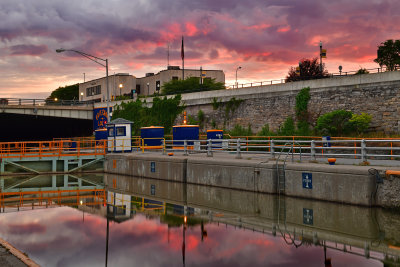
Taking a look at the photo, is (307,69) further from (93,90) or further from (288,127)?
(93,90)

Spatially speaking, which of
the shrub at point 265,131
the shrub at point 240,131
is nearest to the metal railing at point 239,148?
the shrub at point 265,131

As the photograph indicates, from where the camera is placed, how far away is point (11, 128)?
75.1 metres

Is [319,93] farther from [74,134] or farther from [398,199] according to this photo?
[74,134]

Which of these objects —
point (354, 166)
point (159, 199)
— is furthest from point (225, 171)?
point (354, 166)

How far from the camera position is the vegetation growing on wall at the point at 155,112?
2124 inches

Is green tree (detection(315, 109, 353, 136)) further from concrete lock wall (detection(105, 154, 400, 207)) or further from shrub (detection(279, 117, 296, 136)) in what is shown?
concrete lock wall (detection(105, 154, 400, 207))

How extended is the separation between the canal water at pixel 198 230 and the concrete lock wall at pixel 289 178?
47 cm

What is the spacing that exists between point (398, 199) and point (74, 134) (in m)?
68.2

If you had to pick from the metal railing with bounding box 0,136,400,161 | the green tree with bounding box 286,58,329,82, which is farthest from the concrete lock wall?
the green tree with bounding box 286,58,329,82

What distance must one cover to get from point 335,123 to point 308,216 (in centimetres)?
2156

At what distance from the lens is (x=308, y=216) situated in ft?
50.1

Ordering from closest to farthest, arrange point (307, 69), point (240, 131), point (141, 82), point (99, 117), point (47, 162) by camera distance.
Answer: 1. point (47, 162)
2. point (240, 131)
3. point (307, 69)
4. point (99, 117)
5. point (141, 82)

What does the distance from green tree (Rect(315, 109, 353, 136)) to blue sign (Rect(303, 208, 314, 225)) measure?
65.3 ft

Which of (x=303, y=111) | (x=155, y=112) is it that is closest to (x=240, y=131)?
(x=303, y=111)
